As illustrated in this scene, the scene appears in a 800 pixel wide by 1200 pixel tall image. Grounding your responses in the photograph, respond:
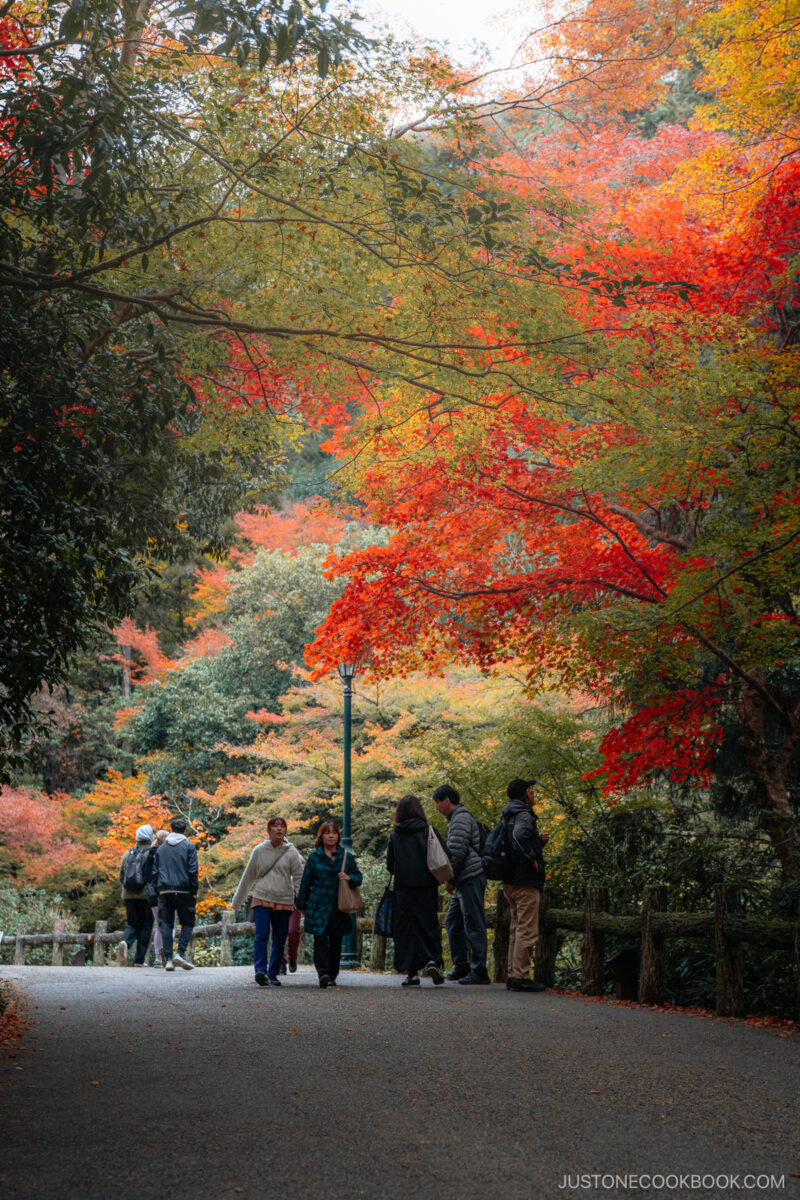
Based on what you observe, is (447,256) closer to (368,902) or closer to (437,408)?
(437,408)

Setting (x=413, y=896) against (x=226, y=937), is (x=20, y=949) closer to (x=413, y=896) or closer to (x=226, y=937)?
(x=226, y=937)

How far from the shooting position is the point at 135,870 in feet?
41.7

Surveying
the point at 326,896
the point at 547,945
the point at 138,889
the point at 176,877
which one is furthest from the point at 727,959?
the point at 138,889

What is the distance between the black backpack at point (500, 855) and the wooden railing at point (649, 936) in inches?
29.1

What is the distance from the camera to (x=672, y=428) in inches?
304

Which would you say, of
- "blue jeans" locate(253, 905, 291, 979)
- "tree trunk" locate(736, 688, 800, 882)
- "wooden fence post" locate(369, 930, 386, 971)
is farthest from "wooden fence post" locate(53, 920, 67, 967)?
"tree trunk" locate(736, 688, 800, 882)

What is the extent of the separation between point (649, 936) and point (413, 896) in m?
2.16

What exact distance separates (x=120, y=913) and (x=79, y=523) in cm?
1919

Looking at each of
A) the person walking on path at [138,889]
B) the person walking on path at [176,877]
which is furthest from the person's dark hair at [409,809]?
the person walking on path at [138,889]

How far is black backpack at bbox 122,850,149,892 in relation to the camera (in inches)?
500

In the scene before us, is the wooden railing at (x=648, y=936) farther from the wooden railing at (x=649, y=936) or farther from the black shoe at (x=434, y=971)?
the black shoe at (x=434, y=971)

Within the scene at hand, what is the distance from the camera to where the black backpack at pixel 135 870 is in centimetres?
1270

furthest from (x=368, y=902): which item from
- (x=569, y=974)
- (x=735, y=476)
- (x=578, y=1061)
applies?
(x=578, y=1061)

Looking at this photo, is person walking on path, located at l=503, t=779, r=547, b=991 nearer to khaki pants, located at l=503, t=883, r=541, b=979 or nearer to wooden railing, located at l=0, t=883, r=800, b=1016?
khaki pants, located at l=503, t=883, r=541, b=979
